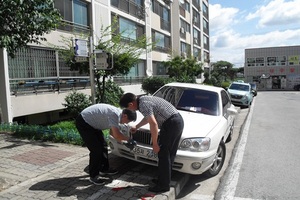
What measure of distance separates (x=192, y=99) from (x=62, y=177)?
3164 mm

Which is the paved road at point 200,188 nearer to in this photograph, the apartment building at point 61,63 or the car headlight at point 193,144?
the car headlight at point 193,144

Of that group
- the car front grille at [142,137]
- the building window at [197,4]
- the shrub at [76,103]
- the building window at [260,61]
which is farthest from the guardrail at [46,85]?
the building window at [260,61]

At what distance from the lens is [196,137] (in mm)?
4688

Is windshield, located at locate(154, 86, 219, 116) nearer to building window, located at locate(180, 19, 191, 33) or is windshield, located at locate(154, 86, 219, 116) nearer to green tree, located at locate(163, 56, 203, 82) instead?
green tree, located at locate(163, 56, 203, 82)

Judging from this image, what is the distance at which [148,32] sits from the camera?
23.8 m

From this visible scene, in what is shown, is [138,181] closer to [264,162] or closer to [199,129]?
[199,129]

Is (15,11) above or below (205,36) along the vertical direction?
below

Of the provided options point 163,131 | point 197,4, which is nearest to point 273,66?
point 197,4

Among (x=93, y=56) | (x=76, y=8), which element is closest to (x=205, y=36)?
(x=76, y=8)

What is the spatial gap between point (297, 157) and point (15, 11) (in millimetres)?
6531

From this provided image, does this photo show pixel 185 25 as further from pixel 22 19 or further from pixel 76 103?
pixel 22 19

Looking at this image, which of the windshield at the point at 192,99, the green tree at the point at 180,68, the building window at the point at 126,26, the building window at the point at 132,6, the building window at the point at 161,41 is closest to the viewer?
the windshield at the point at 192,99

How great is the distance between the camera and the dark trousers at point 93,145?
173 inches

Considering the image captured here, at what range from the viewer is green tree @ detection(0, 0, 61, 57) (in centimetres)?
459
